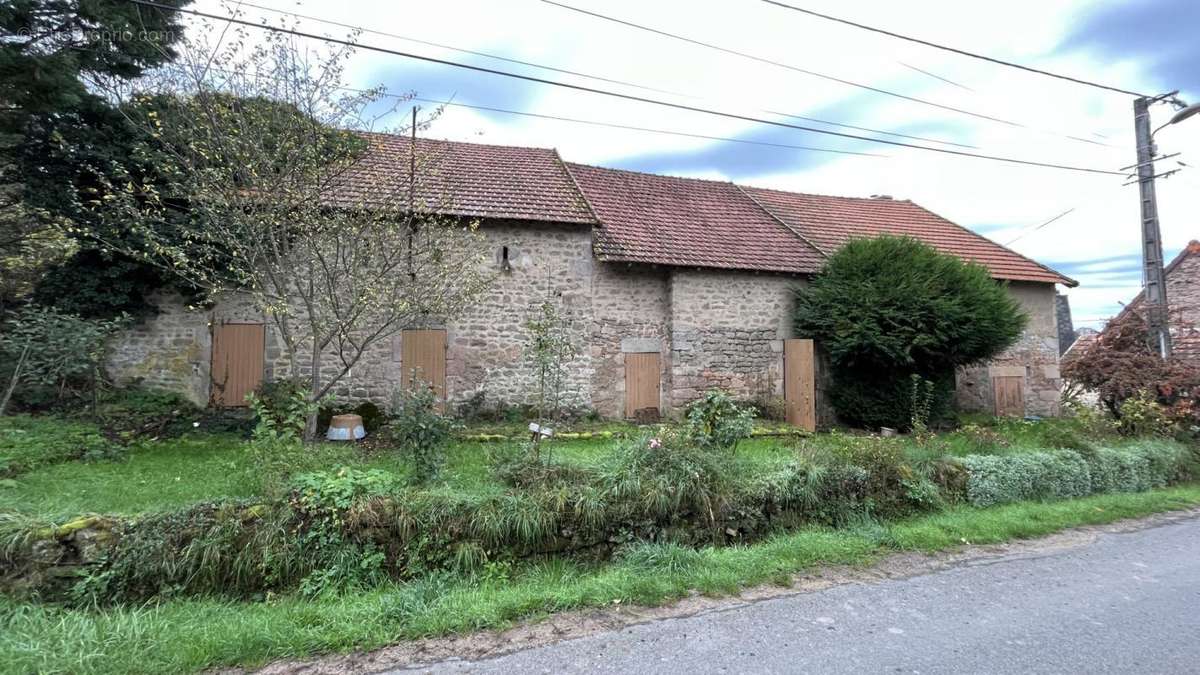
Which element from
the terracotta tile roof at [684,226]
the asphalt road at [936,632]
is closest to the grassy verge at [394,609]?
the asphalt road at [936,632]

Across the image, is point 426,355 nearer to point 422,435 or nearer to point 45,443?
point 45,443

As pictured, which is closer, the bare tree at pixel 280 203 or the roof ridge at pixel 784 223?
the bare tree at pixel 280 203

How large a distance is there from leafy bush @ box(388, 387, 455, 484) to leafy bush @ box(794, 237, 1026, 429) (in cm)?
908

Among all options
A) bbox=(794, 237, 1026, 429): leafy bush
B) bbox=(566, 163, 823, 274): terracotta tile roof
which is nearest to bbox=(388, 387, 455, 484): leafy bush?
bbox=(566, 163, 823, 274): terracotta tile roof

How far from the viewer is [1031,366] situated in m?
15.4

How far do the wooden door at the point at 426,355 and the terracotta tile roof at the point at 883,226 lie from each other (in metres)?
9.94

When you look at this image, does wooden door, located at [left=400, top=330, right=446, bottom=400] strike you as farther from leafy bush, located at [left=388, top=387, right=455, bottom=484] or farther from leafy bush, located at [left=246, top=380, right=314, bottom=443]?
leafy bush, located at [left=388, top=387, right=455, bottom=484]

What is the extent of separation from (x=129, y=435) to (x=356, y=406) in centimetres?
331

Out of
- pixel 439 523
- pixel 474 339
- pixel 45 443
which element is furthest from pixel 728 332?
pixel 45 443

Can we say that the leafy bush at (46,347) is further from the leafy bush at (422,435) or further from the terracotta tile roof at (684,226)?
the terracotta tile roof at (684,226)

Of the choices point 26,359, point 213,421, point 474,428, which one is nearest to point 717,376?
point 474,428

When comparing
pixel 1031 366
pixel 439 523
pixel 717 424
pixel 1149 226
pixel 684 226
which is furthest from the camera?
pixel 1031 366

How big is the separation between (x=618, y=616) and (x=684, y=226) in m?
11.2

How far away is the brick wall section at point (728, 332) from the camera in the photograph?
12258 mm
